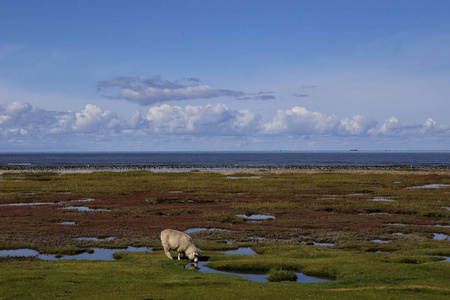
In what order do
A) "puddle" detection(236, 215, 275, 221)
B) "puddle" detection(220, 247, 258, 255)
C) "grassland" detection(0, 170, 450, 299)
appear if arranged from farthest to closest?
"puddle" detection(236, 215, 275, 221) < "puddle" detection(220, 247, 258, 255) < "grassland" detection(0, 170, 450, 299)

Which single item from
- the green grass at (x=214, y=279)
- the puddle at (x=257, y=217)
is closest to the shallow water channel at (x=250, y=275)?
the green grass at (x=214, y=279)

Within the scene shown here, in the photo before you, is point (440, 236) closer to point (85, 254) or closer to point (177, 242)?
point (177, 242)

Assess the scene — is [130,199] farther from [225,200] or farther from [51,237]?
[51,237]

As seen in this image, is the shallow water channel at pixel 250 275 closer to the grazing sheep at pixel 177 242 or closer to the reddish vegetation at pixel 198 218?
the grazing sheep at pixel 177 242

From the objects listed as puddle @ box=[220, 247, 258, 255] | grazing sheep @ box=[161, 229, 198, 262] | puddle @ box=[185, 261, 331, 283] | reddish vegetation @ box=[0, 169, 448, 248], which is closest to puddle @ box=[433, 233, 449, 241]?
reddish vegetation @ box=[0, 169, 448, 248]

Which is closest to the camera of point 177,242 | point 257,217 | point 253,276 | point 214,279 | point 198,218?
point 214,279

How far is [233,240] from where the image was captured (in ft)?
116

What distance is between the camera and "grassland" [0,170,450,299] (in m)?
18.4

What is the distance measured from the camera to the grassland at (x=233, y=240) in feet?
60.2

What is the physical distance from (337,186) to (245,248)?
54.3m

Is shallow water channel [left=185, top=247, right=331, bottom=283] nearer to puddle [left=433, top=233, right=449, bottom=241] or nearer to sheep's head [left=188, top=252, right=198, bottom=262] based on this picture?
sheep's head [left=188, top=252, right=198, bottom=262]

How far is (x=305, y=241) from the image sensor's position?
3478 cm

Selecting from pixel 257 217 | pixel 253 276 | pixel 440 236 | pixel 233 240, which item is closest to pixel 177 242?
pixel 253 276

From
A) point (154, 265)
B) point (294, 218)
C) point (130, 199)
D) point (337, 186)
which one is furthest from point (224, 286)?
point (337, 186)
